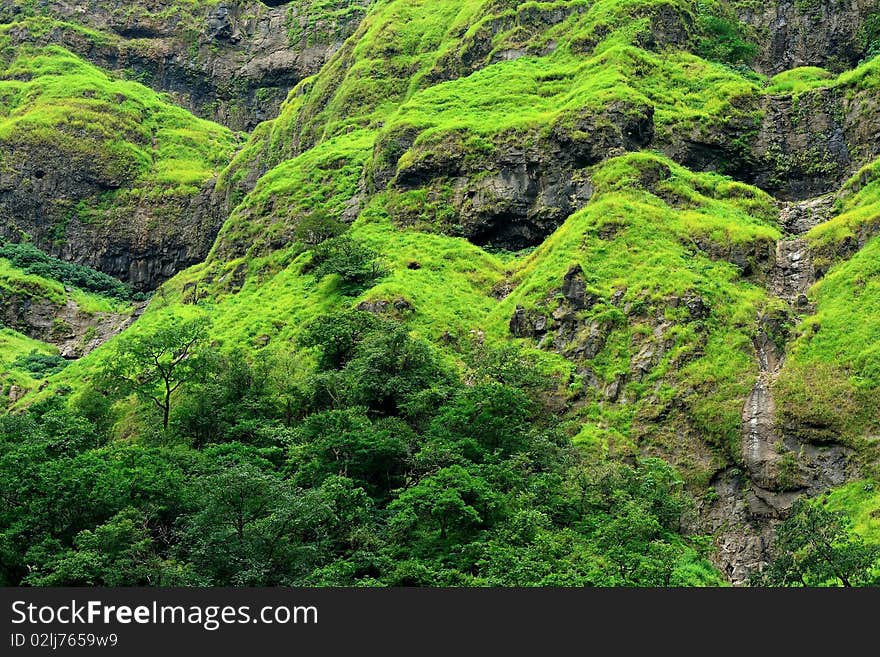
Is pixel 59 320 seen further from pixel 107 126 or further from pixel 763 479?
pixel 763 479

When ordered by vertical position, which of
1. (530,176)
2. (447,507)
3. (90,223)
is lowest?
(90,223)

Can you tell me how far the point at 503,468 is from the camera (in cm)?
4622

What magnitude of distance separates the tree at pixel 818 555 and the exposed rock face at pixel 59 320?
70.7 m

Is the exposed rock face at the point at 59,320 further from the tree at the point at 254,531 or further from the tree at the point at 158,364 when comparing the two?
the tree at the point at 254,531

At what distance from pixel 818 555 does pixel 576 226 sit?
3526 cm

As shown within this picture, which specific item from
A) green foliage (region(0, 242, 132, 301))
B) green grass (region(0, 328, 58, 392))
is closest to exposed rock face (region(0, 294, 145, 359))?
green grass (region(0, 328, 58, 392))

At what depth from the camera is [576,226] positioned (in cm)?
6650

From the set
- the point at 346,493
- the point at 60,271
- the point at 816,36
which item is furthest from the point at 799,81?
the point at 60,271

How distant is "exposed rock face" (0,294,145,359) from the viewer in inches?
3777

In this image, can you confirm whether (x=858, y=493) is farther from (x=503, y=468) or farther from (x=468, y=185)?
(x=468, y=185)

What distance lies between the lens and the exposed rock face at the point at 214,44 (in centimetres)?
15425

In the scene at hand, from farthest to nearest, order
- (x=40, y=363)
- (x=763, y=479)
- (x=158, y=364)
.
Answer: (x=40, y=363) → (x=158, y=364) → (x=763, y=479)

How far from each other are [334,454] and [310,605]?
63.4ft

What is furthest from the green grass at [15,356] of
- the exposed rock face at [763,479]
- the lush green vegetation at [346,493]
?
the exposed rock face at [763,479]
